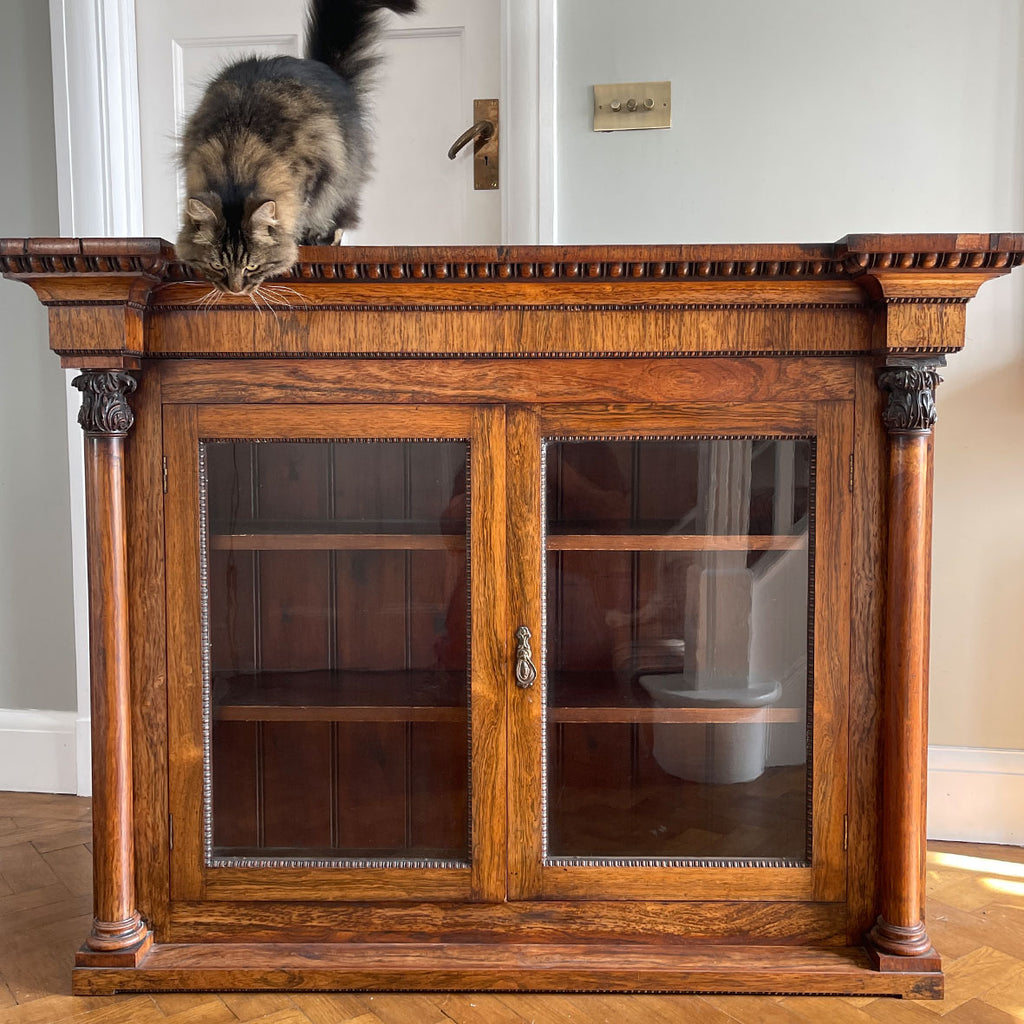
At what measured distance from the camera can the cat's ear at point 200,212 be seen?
0.99 m

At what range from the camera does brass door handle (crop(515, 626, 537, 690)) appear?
111 centimetres

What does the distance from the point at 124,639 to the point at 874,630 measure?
0.93m

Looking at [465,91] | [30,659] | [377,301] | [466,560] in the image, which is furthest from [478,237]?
[30,659]

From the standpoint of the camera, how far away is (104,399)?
107 cm

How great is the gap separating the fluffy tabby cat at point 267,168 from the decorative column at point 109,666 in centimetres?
21

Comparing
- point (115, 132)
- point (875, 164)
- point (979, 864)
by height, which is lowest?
point (979, 864)

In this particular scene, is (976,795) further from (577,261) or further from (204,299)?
(204,299)

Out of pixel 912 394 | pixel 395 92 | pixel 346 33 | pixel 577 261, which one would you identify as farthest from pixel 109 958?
pixel 395 92

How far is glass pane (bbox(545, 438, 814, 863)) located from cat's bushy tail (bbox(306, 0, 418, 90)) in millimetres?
704

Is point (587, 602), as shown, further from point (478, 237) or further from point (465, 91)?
point (465, 91)

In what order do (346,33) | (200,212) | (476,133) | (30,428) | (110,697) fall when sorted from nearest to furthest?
(200,212)
(110,697)
(346,33)
(476,133)
(30,428)

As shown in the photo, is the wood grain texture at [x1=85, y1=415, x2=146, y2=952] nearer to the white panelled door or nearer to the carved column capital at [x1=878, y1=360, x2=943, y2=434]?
the white panelled door

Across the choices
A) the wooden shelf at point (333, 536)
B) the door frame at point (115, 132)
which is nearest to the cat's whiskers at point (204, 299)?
the wooden shelf at point (333, 536)

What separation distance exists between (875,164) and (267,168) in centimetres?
104
